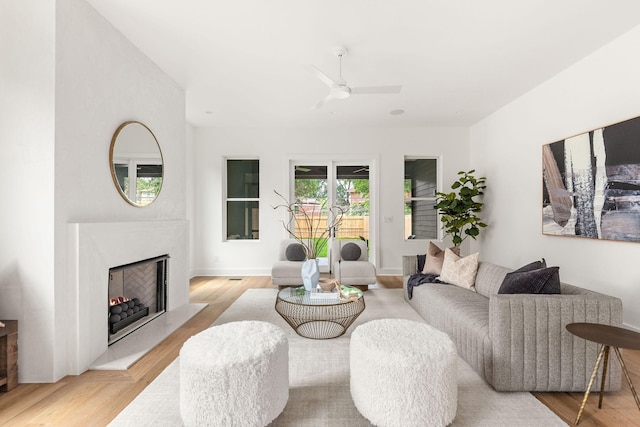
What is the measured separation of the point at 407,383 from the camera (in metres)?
1.61

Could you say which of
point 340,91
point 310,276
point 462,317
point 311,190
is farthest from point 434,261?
point 311,190

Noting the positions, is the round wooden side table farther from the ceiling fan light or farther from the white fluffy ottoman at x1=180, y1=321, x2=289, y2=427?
the ceiling fan light

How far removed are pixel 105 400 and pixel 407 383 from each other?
6.02ft

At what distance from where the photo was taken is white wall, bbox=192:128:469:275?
6.02 meters

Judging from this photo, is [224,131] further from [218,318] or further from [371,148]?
[218,318]

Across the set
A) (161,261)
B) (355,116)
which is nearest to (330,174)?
(355,116)

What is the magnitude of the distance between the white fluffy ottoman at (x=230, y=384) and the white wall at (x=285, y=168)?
170 inches

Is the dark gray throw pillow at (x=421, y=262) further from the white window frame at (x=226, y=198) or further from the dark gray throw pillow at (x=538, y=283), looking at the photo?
the white window frame at (x=226, y=198)

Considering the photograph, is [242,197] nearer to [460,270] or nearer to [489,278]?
[460,270]

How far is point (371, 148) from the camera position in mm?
6062

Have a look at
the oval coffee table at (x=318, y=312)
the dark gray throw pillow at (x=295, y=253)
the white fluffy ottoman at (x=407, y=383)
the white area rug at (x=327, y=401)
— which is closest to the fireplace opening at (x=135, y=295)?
the white area rug at (x=327, y=401)

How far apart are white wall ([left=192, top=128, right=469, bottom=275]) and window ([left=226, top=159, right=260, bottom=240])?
161 millimetres

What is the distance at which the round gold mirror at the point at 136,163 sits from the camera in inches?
112

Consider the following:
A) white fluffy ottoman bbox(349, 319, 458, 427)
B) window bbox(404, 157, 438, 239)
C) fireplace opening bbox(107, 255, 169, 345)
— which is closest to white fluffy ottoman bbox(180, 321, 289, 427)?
white fluffy ottoman bbox(349, 319, 458, 427)
